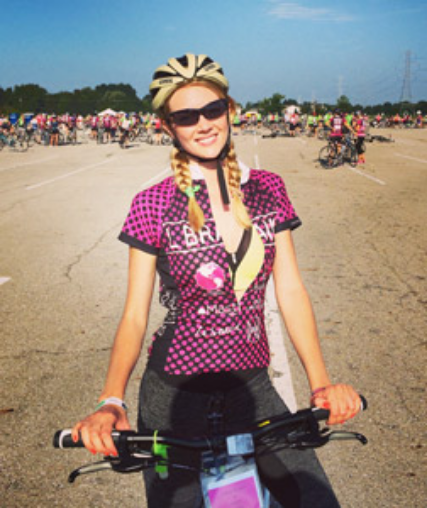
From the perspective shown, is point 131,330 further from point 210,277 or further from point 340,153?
point 340,153

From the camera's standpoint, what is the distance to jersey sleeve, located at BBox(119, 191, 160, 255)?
1738 mm

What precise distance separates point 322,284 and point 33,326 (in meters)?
3.42

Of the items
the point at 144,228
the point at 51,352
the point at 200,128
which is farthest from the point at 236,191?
the point at 51,352

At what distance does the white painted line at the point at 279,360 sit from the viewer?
3736 mm

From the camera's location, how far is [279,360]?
170 inches

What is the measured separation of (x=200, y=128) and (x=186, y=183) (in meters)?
0.22

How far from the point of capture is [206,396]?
1.68 m

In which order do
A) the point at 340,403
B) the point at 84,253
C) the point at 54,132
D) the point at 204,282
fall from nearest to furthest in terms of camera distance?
1. the point at 340,403
2. the point at 204,282
3. the point at 84,253
4. the point at 54,132

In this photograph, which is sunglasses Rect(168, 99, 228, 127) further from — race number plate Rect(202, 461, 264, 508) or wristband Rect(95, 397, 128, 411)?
race number plate Rect(202, 461, 264, 508)

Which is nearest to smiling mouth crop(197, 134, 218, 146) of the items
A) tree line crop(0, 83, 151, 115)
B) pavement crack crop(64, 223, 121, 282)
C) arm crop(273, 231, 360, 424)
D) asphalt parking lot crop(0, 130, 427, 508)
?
arm crop(273, 231, 360, 424)

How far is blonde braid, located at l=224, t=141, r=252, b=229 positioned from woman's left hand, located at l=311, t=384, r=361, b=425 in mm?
640

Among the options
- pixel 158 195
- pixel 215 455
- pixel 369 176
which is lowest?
pixel 369 176

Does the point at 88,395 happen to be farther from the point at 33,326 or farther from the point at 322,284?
the point at 322,284

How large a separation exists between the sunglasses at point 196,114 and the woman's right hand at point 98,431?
106 cm
